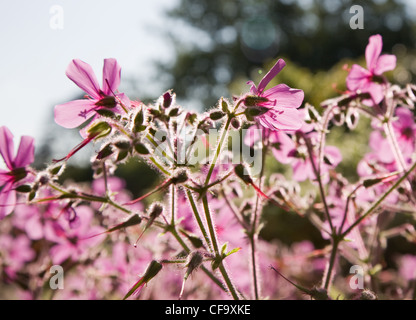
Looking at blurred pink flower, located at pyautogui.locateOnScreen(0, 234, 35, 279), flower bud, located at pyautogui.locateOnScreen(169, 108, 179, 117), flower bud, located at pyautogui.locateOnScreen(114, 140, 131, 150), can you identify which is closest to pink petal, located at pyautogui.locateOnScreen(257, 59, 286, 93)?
flower bud, located at pyautogui.locateOnScreen(169, 108, 179, 117)

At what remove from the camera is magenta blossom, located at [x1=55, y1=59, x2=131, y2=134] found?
784 millimetres

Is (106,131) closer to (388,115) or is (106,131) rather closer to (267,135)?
(267,135)

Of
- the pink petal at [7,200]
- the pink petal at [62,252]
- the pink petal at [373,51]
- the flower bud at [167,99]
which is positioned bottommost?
the pink petal at [62,252]

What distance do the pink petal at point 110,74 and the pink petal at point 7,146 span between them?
0.87ft

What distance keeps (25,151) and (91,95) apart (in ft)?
0.66

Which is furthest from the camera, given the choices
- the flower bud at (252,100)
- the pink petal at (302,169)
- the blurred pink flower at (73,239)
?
the blurred pink flower at (73,239)

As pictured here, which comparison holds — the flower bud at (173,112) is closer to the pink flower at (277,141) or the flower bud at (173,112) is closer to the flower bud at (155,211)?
the flower bud at (155,211)

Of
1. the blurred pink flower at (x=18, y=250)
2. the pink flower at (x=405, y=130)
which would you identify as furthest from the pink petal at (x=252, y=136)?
the blurred pink flower at (x=18, y=250)

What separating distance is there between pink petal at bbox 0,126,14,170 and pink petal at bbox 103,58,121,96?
265mm

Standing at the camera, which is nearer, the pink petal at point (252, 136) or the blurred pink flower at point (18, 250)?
the pink petal at point (252, 136)

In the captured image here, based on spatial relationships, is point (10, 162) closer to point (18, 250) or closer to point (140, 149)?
point (140, 149)

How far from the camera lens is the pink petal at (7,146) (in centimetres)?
89

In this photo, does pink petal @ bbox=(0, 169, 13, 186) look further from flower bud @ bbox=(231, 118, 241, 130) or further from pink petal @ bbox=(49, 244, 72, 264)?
pink petal @ bbox=(49, 244, 72, 264)

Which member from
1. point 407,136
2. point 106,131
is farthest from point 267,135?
point 407,136
